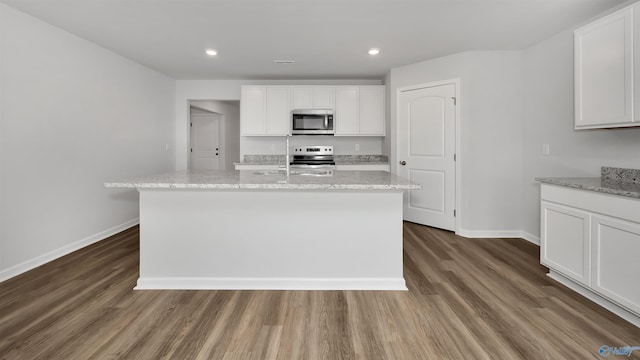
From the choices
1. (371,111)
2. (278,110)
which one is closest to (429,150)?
(371,111)

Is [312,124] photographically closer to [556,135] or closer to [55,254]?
[556,135]

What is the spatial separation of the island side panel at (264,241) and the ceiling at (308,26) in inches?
64.2

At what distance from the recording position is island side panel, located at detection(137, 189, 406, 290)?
2438 millimetres

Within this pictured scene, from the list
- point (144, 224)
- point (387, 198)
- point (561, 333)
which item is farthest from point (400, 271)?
point (144, 224)

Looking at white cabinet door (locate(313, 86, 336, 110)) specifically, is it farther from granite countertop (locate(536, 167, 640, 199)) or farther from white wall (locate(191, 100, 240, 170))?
granite countertop (locate(536, 167, 640, 199))

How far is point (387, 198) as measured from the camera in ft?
7.92

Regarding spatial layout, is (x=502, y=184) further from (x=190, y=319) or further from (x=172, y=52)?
(x=172, y=52)

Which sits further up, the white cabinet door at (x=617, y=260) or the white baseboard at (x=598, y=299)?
the white cabinet door at (x=617, y=260)

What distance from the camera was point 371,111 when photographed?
5.13 metres

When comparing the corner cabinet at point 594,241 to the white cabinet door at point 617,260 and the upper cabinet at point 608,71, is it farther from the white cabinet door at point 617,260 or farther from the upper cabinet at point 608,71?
the upper cabinet at point 608,71

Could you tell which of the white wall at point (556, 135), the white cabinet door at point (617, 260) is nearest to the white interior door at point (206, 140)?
the white wall at point (556, 135)

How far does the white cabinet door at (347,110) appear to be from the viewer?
5.10 m

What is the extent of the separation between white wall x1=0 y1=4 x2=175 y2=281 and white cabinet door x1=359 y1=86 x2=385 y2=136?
335 cm

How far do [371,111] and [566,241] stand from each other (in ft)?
11.0
